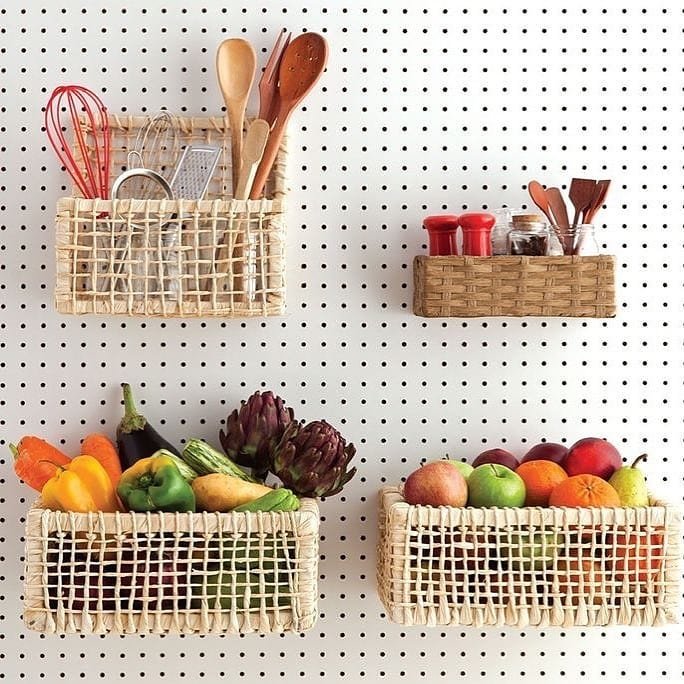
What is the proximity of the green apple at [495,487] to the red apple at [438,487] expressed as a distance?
1 cm

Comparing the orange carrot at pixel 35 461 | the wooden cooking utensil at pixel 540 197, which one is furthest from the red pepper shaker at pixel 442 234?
the orange carrot at pixel 35 461

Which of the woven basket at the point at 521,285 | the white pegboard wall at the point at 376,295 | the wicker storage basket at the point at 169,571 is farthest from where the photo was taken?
the white pegboard wall at the point at 376,295

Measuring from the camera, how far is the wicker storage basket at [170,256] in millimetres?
1316

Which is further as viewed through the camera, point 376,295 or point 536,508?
point 376,295

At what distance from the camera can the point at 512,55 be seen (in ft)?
4.92

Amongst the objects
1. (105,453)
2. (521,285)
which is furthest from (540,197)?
(105,453)

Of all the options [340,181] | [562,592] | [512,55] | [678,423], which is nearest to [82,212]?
[340,181]

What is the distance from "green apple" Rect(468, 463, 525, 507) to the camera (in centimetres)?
132

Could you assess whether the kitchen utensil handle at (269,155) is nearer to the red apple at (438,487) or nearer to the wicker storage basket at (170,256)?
the wicker storage basket at (170,256)

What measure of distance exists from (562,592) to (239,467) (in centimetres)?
50

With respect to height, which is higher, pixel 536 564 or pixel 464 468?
pixel 464 468

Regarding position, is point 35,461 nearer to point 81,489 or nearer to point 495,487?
point 81,489

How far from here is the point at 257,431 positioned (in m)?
1.38

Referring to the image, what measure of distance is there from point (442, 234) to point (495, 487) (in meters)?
0.38
